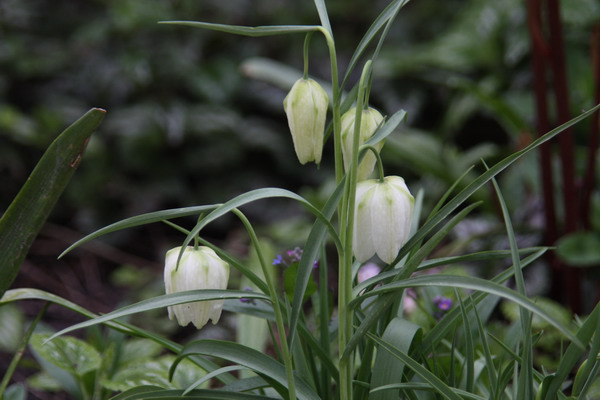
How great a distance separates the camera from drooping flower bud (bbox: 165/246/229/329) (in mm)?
843

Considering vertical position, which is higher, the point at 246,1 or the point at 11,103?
the point at 246,1

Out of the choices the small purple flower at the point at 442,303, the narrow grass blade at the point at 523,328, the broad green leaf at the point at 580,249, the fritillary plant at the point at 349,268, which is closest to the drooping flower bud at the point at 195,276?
the fritillary plant at the point at 349,268

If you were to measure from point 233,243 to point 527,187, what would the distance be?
3.46 feet

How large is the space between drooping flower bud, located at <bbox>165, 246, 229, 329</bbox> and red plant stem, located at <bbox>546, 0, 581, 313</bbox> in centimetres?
125

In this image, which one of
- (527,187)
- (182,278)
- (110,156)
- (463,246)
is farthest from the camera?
(110,156)

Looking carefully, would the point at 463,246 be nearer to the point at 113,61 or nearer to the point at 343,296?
the point at 343,296

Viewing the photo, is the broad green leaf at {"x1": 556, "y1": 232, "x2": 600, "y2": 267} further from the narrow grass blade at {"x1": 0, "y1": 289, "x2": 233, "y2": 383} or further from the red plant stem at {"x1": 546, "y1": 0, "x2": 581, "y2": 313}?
the narrow grass blade at {"x1": 0, "y1": 289, "x2": 233, "y2": 383}

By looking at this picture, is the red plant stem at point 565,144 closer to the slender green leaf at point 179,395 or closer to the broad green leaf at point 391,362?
the broad green leaf at point 391,362

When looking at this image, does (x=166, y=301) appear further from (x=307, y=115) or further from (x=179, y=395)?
(x=307, y=115)

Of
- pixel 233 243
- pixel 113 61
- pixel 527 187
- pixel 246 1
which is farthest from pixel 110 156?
pixel 527 187

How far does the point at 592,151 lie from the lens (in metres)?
1.87

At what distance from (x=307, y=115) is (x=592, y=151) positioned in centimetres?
127

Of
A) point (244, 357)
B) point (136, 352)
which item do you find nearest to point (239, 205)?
point (244, 357)

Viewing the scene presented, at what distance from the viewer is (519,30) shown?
8.37 ft
